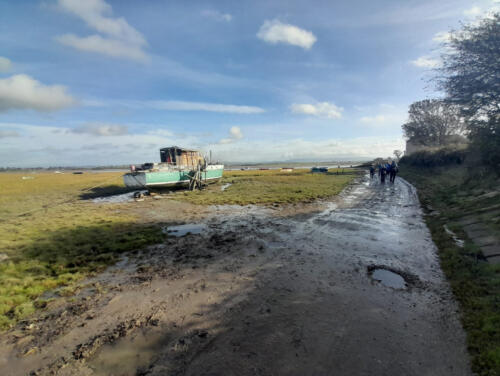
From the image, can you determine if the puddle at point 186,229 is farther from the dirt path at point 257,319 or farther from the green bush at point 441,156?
the green bush at point 441,156

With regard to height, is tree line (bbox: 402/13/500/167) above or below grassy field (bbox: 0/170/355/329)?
above

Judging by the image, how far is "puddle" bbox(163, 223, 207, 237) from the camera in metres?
9.74

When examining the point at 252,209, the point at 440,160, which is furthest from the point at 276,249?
the point at 440,160

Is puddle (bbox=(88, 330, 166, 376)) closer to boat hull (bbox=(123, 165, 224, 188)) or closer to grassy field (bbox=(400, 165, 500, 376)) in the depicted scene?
grassy field (bbox=(400, 165, 500, 376))

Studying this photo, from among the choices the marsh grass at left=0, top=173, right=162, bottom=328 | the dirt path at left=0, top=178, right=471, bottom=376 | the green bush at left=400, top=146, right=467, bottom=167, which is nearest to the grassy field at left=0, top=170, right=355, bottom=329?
the marsh grass at left=0, top=173, right=162, bottom=328

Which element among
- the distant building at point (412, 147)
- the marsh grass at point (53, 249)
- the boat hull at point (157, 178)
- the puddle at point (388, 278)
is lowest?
the puddle at point (388, 278)

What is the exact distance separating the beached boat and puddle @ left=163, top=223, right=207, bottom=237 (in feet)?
45.8

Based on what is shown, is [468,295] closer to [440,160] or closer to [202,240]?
[202,240]

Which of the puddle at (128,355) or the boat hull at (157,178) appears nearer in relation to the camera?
the puddle at (128,355)

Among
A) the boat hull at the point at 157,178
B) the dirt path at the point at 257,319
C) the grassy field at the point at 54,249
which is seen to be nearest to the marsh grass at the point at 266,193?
the boat hull at the point at 157,178

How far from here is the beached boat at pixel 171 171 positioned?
23031 mm

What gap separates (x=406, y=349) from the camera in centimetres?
328

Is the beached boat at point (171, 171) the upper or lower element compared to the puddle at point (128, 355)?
upper

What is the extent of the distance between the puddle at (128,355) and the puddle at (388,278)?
15.6 ft
